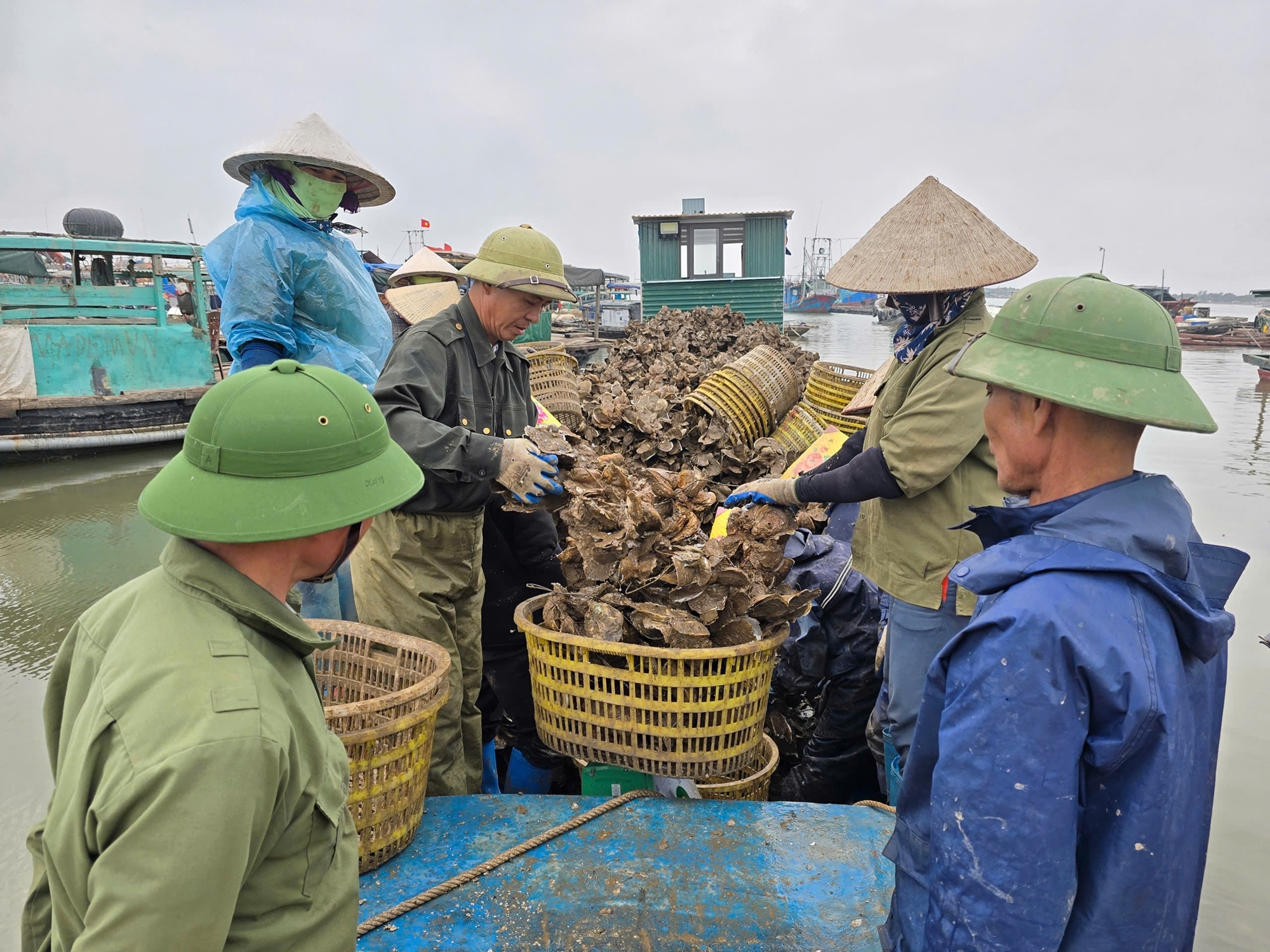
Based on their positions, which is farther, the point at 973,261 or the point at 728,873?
the point at 973,261

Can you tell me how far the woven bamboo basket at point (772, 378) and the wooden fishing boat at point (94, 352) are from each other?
411 inches

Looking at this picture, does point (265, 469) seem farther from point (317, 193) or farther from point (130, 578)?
point (130, 578)

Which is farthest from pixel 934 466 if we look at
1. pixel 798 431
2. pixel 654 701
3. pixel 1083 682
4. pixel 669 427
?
pixel 798 431

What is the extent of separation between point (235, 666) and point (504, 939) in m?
1.36

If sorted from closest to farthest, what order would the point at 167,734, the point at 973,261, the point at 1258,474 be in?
the point at 167,734, the point at 973,261, the point at 1258,474

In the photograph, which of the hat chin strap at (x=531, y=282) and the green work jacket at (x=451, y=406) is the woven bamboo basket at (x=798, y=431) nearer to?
the green work jacket at (x=451, y=406)

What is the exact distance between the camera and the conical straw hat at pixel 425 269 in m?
10.2

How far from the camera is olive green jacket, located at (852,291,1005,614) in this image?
99.1 inches

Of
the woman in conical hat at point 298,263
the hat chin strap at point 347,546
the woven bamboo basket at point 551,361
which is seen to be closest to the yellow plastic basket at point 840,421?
the woven bamboo basket at point 551,361

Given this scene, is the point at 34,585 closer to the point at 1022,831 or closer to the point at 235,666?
the point at 235,666

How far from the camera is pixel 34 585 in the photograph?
6.61m

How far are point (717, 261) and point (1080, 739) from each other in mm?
17276

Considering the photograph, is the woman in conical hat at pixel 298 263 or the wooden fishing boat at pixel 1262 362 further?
the wooden fishing boat at pixel 1262 362

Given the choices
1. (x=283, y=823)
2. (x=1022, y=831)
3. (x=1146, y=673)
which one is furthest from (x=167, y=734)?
(x=1146, y=673)
